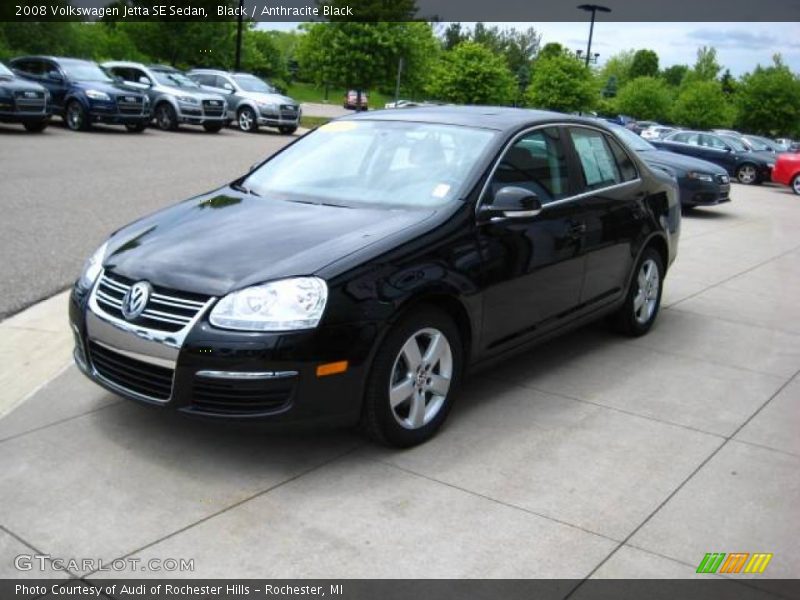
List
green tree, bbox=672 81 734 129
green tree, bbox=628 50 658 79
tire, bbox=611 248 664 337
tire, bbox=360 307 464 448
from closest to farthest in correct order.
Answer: tire, bbox=360 307 464 448 → tire, bbox=611 248 664 337 → green tree, bbox=672 81 734 129 → green tree, bbox=628 50 658 79

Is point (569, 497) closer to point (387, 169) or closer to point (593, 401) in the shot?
point (593, 401)

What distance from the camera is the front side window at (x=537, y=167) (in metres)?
5.02

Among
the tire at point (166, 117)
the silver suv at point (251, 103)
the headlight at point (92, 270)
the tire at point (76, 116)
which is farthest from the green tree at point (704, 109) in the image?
the headlight at point (92, 270)

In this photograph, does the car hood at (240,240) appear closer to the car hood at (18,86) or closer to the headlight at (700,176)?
the headlight at (700,176)

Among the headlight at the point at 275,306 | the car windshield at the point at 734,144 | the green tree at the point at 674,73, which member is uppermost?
the green tree at the point at 674,73

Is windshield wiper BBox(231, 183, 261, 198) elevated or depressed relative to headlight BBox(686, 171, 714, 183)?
elevated

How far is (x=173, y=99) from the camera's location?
24.1 meters

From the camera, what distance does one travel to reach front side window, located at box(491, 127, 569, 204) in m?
5.02

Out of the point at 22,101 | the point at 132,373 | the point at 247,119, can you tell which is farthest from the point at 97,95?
the point at 132,373

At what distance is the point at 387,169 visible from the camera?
5.06 m

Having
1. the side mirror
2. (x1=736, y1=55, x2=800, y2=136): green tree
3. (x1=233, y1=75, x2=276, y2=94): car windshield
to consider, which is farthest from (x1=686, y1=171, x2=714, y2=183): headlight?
(x1=736, y1=55, x2=800, y2=136): green tree

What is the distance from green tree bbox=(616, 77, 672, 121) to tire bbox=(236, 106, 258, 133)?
156 ft

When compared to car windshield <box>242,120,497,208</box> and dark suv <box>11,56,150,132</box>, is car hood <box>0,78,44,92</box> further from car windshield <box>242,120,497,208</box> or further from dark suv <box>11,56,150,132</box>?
car windshield <box>242,120,497,208</box>

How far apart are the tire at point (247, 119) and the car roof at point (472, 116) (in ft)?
72.4
